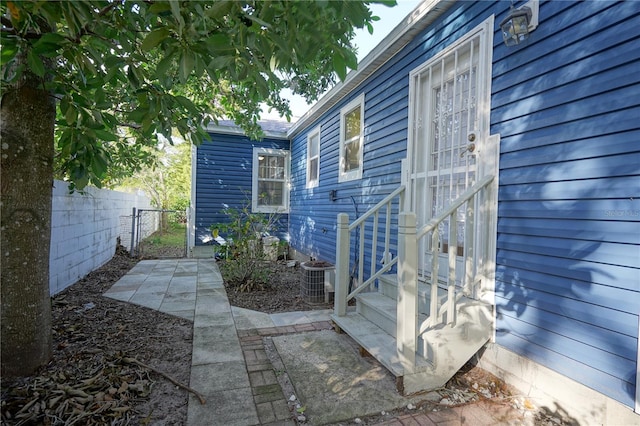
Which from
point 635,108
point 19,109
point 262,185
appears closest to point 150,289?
point 19,109

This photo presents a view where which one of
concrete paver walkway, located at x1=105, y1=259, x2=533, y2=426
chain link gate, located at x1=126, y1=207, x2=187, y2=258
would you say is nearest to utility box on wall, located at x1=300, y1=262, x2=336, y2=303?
concrete paver walkway, located at x1=105, y1=259, x2=533, y2=426

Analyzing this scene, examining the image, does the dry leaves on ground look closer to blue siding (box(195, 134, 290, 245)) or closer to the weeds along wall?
the weeds along wall

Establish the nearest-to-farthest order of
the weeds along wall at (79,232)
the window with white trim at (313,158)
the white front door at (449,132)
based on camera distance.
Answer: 1. the white front door at (449,132)
2. the weeds along wall at (79,232)
3. the window with white trim at (313,158)

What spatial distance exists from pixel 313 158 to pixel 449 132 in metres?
4.20

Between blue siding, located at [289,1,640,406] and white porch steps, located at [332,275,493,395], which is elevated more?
blue siding, located at [289,1,640,406]

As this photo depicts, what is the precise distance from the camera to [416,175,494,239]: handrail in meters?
2.29

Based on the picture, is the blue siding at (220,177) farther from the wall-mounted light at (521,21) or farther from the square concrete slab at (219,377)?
the wall-mounted light at (521,21)

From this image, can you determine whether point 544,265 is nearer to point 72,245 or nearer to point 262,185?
point 72,245

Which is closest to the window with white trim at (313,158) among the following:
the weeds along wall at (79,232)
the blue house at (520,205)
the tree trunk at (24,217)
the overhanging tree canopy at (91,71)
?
A: the blue house at (520,205)

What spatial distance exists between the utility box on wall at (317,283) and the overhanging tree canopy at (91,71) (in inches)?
102

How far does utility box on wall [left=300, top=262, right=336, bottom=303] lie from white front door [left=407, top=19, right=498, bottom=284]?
4.92ft

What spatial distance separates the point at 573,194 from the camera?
200cm

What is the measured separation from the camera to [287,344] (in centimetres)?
303

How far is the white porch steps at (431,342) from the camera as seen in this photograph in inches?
89.0
